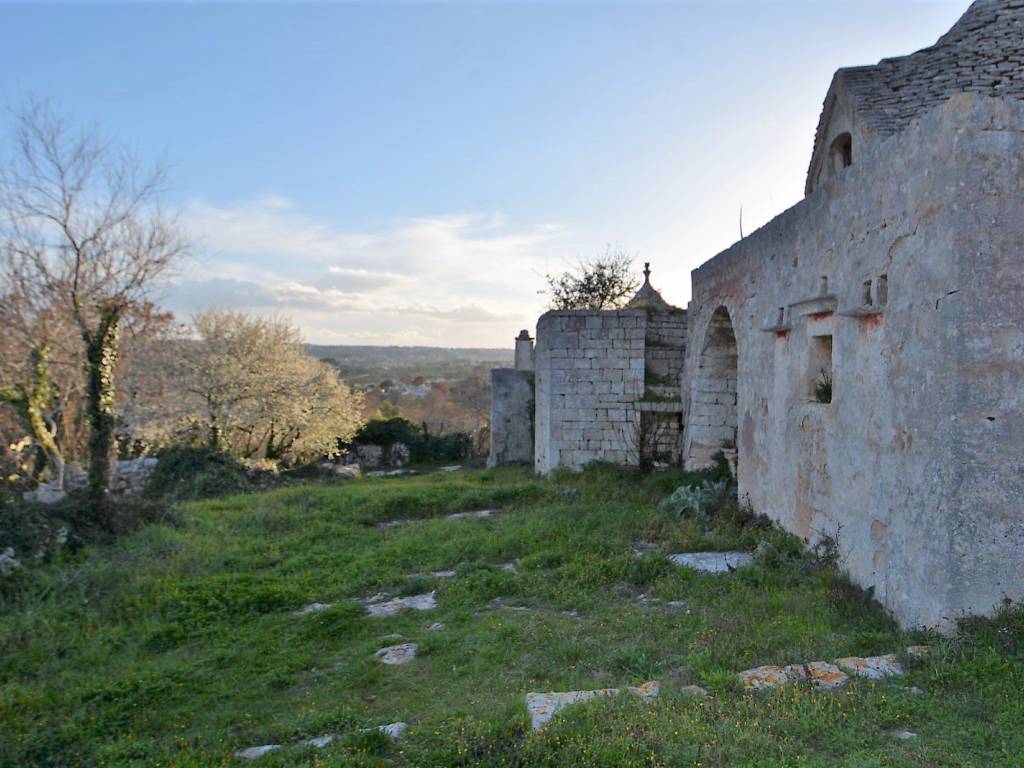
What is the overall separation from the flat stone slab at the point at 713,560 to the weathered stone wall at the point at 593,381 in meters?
5.21

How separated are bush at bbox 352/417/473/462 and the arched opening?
10912 mm

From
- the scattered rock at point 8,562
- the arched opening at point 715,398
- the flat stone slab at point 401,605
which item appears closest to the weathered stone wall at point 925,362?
the flat stone slab at point 401,605

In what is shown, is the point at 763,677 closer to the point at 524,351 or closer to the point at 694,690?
the point at 694,690

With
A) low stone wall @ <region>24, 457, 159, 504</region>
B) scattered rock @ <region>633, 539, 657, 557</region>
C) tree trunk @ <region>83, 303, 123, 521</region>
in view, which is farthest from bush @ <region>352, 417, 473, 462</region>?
scattered rock @ <region>633, 539, 657, 557</region>

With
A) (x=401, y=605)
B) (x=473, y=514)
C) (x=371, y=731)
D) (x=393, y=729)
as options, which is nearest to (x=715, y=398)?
(x=473, y=514)

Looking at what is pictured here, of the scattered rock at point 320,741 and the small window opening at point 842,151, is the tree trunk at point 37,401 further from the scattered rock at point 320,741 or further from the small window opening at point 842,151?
the small window opening at point 842,151

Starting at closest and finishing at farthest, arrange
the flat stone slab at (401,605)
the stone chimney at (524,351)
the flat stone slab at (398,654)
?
the flat stone slab at (398,654), the flat stone slab at (401,605), the stone chimney at (524,351)

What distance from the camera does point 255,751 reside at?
149 inches

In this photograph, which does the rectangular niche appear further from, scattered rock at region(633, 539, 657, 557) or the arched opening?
the arched opening

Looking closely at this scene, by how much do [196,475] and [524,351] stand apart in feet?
30.2

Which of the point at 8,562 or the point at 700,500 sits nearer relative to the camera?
the point at 8,562

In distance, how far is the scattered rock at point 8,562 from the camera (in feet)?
23.6

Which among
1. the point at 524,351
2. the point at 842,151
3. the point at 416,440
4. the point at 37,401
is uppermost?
the point at 842,151

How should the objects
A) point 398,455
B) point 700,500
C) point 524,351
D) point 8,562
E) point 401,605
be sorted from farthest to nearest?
point 398,455 → point 524,351 → point 700,500 → point 8,562 → point 401,605
